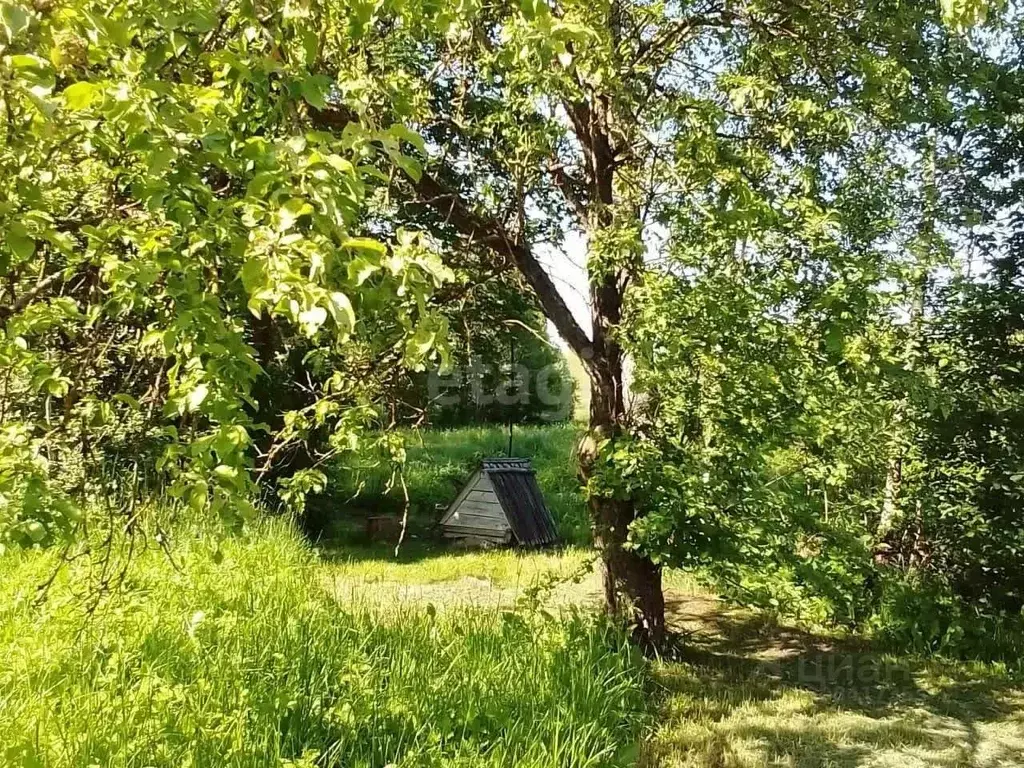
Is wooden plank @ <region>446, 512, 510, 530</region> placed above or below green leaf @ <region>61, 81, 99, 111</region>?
below

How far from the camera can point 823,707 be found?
5.01m

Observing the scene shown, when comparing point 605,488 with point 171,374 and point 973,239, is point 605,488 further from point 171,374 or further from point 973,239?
point 973,239

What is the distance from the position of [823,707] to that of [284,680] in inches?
127

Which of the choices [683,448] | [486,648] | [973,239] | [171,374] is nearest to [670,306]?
[683,448]

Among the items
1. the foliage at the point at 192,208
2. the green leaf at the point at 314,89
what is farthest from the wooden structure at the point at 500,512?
the green leaf at the point at 314,89

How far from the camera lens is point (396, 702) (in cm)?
361

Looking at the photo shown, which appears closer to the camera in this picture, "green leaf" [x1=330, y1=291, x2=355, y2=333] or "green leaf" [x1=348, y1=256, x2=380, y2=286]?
"green leaf" [x1=330, y1=291, x2=355, y2=333]

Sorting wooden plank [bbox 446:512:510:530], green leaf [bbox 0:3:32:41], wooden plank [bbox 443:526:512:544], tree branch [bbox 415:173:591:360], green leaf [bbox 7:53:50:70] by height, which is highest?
tree branch [bbox 415:173:591:360]

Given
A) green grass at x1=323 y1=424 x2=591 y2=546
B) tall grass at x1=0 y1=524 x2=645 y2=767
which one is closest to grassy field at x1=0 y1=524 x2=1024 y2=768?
tall grass at x1=0 y1=524 x2=645 y2=767

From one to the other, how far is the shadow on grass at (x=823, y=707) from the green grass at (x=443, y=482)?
9.18ft

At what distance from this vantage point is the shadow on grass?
169 inches

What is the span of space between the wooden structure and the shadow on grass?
157 inches

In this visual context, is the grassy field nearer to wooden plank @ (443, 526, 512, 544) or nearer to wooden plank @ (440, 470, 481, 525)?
wooden plank @ (443, 526, 512, 544)

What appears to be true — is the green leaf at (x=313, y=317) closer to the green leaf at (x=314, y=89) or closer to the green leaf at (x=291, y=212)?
the green leaf at (x=291, y=212)
